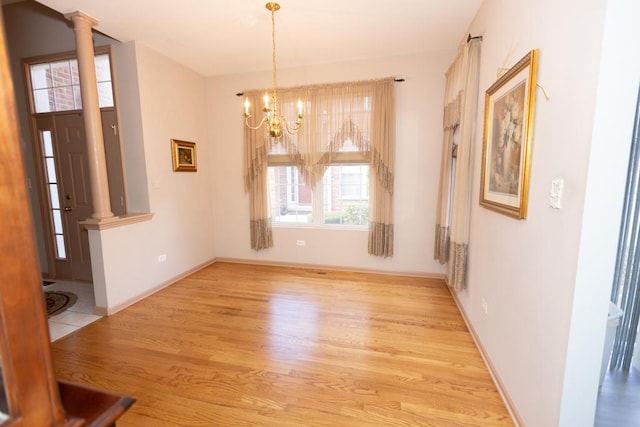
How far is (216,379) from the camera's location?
2.12 m

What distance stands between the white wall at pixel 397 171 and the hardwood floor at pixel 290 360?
77 cm

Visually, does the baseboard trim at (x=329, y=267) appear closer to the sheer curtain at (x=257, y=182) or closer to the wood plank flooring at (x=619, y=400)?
the sheer curtain at (x=257, y=182)

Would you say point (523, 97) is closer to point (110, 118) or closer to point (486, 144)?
point (486, 144)

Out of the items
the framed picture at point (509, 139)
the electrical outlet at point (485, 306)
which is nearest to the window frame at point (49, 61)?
the framed picture at point (509, 139)

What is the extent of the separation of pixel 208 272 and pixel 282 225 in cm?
133

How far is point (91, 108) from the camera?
298 cm

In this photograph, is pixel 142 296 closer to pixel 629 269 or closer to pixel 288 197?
pixel 288 197

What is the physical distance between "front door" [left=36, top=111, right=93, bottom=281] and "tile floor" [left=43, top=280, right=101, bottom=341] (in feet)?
0.83

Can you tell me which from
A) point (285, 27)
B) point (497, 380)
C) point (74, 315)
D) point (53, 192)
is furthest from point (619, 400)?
point (53, 192)

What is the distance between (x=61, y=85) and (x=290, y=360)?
450 cm

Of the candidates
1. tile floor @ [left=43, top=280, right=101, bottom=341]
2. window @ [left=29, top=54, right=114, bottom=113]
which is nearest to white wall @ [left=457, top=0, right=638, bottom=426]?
tile floor @ [left=43, top=280, right=101, bottom=341]

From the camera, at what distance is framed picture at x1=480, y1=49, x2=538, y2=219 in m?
1.67

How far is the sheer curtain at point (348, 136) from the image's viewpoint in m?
3.90

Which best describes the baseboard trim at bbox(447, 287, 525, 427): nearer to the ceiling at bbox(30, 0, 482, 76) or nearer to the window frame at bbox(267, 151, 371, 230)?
the window frame at bbox(267, 151, 371, 230)
